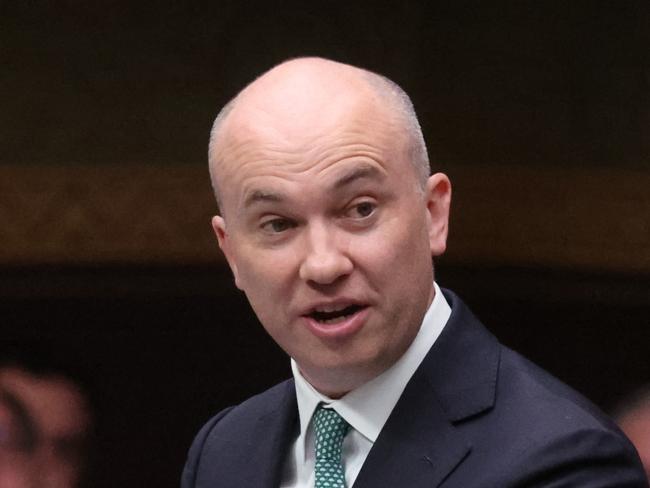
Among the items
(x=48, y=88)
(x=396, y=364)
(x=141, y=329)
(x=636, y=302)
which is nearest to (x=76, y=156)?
(x=48, y=88)

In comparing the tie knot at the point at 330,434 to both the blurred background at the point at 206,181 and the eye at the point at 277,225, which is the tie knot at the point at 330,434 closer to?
the eye at the point at 277,225

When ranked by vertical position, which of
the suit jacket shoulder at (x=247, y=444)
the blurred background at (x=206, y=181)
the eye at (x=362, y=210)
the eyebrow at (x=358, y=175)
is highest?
the blurred background at (x=206, y=181)

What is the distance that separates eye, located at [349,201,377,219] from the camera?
1.76 metres

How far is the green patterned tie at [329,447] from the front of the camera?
184cm

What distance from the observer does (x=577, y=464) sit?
1.67m

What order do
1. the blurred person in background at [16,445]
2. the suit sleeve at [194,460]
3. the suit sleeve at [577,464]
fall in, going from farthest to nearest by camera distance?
the blurred person in background at [16,445] < the suit sleeve at [194,460] < the suit sleeve at [577,464]

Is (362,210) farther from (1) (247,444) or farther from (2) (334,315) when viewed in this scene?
(1) (247,444)

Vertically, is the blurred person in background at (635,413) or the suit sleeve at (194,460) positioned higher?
the blurred person in background at (635,413)

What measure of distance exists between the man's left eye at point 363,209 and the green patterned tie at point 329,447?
28cm

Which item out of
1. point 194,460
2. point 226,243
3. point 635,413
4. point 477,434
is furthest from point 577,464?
point 635,413

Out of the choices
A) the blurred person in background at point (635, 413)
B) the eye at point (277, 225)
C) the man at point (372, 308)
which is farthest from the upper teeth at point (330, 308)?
the blurred person in background at point (635, 413)

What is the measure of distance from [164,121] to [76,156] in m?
0.22

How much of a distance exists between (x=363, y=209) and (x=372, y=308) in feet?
0.39

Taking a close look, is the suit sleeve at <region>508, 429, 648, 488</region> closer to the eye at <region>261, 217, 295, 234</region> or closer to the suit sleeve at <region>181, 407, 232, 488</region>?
the eye at <region>261, 217, 295, 234</region>
